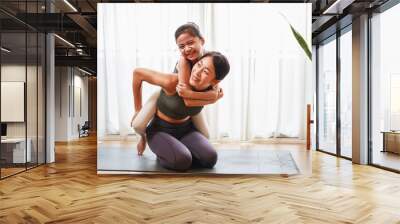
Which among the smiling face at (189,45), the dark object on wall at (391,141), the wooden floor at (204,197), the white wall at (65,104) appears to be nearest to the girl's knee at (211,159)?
the wooden floor at (204,197)

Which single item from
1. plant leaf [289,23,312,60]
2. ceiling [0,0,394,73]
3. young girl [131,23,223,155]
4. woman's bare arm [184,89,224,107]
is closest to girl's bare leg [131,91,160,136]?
young girl [131,23,223,155]

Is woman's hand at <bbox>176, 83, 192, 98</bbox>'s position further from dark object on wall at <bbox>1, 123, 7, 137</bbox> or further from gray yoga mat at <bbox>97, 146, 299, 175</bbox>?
dark object on wall at <bbox>1, 123, 7, 137</bbox>

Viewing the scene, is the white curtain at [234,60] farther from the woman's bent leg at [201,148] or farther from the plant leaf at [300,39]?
the woman's bent leg at [201,148]

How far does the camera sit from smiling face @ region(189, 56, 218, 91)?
225 inches

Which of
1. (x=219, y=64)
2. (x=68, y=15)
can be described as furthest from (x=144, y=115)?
(x=68, y=15)

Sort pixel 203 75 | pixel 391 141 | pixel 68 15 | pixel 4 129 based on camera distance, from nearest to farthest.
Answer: pixel 203 75 → pixel 4 129 → pixel 391 141 → pixel 68 15

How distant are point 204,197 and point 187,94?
172cm

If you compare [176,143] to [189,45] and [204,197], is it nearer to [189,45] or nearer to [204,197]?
[204,197]

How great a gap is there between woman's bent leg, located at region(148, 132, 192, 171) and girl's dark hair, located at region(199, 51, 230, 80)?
118cm

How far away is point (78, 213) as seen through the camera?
3.96m

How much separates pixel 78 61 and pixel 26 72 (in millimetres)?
5853

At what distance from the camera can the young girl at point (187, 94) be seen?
19.1ft

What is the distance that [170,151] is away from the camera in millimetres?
5906

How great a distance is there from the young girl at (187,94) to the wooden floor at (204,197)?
2.65 feet
